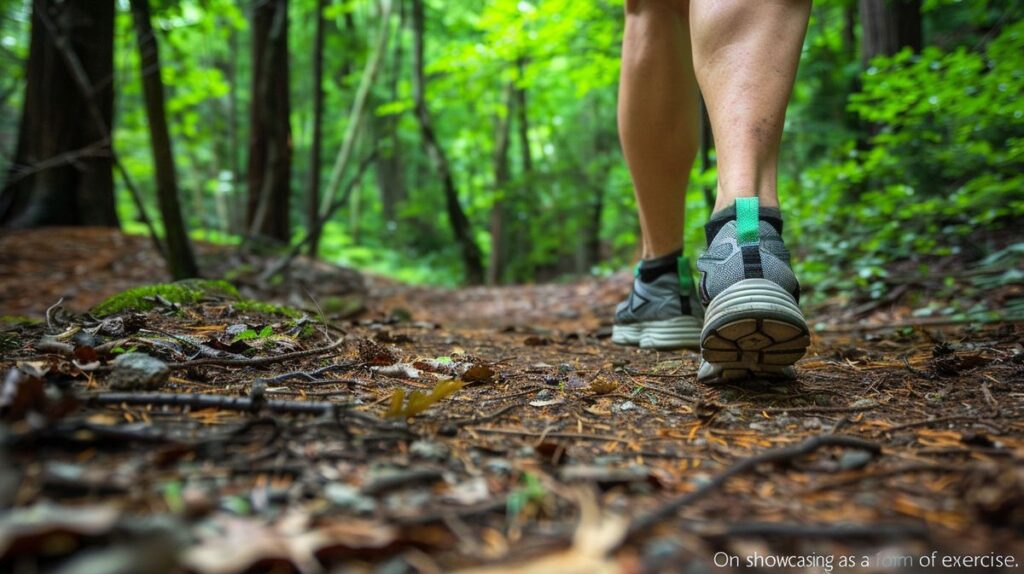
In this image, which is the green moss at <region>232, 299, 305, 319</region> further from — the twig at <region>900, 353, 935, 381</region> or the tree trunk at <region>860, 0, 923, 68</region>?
the tree trunk at <region>860, 0, 923, 68</region>

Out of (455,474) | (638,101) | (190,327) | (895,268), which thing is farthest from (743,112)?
(895,268)

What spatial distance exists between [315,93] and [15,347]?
6216mm

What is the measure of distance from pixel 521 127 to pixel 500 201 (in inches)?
117

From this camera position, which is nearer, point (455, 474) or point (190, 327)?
point (455, 474)

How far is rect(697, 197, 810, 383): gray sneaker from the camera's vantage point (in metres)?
1.25

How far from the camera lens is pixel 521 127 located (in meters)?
12.1

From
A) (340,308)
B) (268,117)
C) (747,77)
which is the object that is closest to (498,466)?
(747,77)

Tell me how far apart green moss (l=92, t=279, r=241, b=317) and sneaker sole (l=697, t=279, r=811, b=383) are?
1.94 meters

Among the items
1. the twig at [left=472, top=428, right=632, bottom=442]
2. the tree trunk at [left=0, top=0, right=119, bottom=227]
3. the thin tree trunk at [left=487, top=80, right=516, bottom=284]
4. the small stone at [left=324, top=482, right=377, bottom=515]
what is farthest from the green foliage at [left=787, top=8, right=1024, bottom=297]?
the tree trunk at [left=0, top=0, right=119, bottom=227]

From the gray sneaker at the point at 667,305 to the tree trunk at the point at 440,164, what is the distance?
6948 millimetres

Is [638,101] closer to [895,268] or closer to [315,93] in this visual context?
[895,268]

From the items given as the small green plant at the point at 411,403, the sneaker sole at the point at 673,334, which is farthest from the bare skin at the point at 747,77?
the small green plant at the point at 411,403

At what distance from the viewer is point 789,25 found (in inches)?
57.4

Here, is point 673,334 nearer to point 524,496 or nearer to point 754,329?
point 754,329
